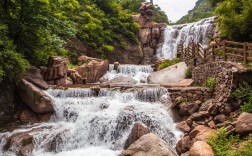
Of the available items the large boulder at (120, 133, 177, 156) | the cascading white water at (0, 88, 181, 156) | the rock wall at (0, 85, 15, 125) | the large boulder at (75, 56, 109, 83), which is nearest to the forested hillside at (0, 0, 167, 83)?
the rock wall at (0, 85, 15, 125)

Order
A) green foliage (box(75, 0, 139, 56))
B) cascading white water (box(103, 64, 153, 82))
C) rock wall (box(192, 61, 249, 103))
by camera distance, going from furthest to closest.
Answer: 1. green foliage (box(75, 0, 139, 56))
2. cascading white water (box(103, 64, 153, 82))
3. rock wall (box(192, 61, 249, 103))

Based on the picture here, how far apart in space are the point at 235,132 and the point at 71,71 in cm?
1471

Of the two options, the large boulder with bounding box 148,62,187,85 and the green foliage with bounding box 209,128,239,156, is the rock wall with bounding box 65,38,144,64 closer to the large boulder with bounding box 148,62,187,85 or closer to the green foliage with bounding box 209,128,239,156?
the large boulder with bounding box 148,62,187,85

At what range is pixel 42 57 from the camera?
57.8 feet

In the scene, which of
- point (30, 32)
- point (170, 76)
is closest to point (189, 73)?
point (170, 76)

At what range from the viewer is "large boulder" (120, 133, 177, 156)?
697 centimetres

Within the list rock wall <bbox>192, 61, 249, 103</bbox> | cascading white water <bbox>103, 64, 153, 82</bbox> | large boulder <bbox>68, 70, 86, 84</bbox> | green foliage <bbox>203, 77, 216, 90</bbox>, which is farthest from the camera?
cascading white water <bbox>103, 64, 153, 82</bbox>

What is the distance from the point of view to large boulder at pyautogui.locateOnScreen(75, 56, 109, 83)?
2225cm

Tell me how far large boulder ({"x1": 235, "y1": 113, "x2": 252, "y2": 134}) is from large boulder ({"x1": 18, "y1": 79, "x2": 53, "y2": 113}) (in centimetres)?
872

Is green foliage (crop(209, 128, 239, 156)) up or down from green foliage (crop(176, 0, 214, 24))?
down

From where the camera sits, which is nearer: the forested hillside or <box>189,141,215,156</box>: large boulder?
<box>189,141,215,156</box>: large boulder

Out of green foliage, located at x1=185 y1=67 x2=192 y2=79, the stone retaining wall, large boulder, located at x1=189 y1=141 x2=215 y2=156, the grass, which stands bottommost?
large boulder, located at x1=189 y1=141 x2=215 y2=156

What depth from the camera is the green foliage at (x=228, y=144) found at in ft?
24.9

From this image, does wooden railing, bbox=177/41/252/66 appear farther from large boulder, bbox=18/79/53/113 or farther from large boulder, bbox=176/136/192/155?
large boulder, bbox=18/79/53/113
